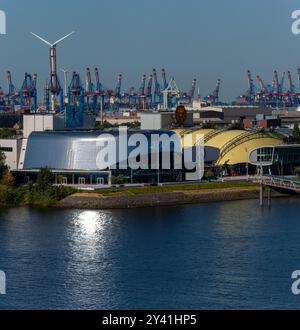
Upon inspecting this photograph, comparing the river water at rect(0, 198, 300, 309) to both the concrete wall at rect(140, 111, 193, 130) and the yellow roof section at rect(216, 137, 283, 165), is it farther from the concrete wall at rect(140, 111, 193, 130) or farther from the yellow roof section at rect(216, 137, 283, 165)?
the concrete wall at rect(140, 111, 193, 130)

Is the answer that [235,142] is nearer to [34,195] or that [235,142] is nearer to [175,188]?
[175,188]

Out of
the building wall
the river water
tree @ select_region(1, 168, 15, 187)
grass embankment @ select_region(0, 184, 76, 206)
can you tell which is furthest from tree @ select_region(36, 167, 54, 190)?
the building wall


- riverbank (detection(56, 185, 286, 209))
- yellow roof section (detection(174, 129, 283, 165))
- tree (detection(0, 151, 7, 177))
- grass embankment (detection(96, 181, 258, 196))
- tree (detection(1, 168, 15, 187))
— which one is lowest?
riverbank (detection(56, 185, 286, 209))

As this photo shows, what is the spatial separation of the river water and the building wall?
3563 mm

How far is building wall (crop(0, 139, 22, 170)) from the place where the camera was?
1603 centimetres

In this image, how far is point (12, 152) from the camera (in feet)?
52.9

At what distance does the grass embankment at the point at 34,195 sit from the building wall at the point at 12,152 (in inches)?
93.0

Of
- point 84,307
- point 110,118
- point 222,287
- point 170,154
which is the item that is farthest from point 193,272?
point 110,118

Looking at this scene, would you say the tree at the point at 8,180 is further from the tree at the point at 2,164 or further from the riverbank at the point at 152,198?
the riverbank at the point at 152,198

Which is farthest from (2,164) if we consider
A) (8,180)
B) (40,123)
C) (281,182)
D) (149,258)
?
(149,258)

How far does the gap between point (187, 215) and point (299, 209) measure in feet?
5.15

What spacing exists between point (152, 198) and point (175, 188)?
0.72 metres

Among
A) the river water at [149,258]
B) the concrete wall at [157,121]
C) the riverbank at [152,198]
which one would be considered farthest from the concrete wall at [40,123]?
the river water at [149,258]

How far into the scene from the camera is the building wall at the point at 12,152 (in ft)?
52.6
